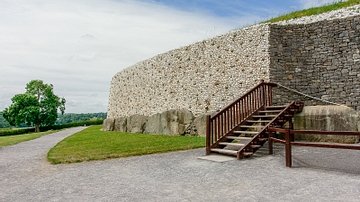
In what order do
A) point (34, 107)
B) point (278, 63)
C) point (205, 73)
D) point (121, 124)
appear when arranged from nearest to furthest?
point (278, 63)
point (205, 73)
point (121, 124)
point (34, 107)

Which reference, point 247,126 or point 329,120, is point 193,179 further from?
point 329,120

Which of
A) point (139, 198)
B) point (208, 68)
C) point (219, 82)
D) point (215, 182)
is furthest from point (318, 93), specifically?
point (139, 198)

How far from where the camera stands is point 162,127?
18062 millimetres

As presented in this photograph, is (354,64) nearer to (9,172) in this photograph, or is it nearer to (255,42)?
A: (255,42)

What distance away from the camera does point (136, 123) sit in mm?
21438

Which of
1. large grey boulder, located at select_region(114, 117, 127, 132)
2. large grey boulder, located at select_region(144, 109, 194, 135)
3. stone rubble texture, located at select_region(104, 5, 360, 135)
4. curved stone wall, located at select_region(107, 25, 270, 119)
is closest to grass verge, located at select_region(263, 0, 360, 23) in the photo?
stone rubble texture, located at select_region(104, 5, 360, 135)

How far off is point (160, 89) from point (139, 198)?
48.5 ft

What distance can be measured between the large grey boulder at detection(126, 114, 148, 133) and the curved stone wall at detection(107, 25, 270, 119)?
0.52 meters

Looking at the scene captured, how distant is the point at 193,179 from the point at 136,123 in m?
15.8

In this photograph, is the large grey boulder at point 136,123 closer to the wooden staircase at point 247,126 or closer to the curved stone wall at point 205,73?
the curved stone wall at point 205,73

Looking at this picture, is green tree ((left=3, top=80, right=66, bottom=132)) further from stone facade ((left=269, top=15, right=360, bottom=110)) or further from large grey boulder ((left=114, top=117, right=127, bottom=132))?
stone facade ((left=269, top=15, right=360, bottom=110))

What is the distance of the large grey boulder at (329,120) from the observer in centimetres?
977

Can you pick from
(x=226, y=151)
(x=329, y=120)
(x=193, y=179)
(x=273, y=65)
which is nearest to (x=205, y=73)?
(x=273, y=65)

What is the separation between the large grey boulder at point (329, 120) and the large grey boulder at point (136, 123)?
1207 centimetres
